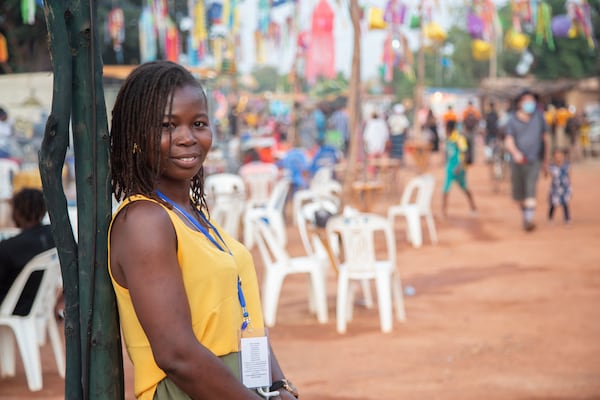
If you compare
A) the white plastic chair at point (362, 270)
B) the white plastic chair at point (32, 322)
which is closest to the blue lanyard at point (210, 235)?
the white plastic chair at point (32, 322)

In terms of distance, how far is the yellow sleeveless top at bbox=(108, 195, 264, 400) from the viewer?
1.88 meters

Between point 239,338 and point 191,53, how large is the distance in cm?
1671

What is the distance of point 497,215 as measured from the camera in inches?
606

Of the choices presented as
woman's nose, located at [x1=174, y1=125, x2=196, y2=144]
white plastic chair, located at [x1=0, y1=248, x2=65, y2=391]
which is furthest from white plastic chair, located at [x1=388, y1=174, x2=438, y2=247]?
woman's nose, located at [x1=174, y1=125, x2=196, y2=144]

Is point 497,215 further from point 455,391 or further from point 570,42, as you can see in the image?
point 570,42

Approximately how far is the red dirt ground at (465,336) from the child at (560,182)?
68.6 inches

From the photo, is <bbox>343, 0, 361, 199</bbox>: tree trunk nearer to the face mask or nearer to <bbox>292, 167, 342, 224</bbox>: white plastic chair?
<bbox>292, 167, 342, 224</bbox>: white plastic chair

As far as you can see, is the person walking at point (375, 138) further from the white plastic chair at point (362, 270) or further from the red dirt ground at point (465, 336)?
the white plastic chair at point (362, 270)

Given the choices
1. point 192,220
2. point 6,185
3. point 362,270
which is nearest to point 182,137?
point 192,220

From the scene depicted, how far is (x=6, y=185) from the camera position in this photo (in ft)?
34.4

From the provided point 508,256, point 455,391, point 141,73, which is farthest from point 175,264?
point 508,256

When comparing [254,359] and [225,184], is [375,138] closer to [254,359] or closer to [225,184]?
[225,184]

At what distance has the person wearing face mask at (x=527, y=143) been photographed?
12.2 metres

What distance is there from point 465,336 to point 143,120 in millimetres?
5187
